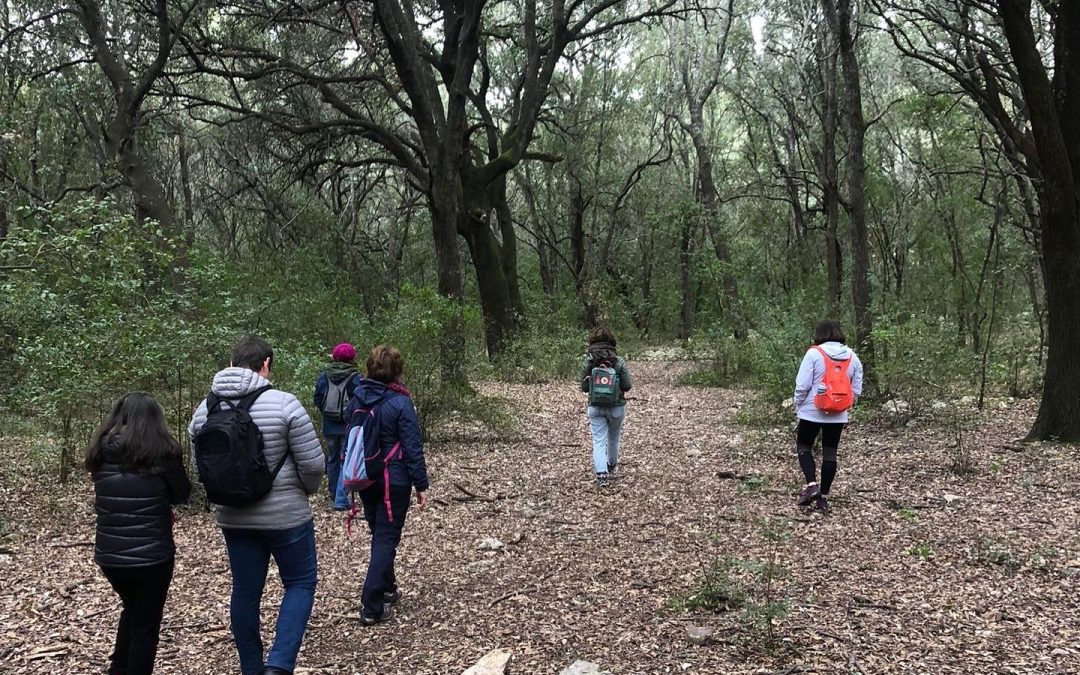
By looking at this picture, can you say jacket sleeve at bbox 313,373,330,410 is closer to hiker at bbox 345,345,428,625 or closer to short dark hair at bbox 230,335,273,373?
hiker at bbox 345,345,428,625

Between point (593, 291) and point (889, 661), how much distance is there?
1866 centimetres

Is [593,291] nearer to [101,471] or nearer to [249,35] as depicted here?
[249,35]

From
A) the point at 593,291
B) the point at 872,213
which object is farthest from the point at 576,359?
the point at 872,213

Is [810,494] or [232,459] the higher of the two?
[232,459]

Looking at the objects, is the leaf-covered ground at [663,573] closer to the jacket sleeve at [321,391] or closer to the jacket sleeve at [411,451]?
the jacket sleeve at [411,451]

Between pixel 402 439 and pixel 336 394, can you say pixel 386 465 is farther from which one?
pixel 336 394

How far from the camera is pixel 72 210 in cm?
676

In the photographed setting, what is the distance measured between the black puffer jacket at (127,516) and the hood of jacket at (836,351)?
16.4 feet

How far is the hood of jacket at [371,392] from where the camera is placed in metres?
4.51

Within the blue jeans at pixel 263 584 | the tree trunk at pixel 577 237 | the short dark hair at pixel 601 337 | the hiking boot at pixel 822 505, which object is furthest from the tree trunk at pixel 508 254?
the blue jeans at pixel 263 584

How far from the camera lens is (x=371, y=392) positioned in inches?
179

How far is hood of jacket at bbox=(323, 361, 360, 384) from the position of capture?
671cm

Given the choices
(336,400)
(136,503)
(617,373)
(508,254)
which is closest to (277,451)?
(136,503)

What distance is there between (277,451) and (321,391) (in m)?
3.47
